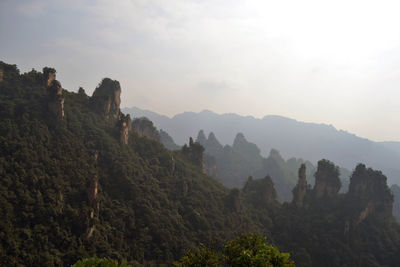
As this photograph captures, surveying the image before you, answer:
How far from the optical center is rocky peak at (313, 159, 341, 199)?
8719 centimetres

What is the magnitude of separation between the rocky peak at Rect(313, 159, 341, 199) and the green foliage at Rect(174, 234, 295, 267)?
→ 242 feet

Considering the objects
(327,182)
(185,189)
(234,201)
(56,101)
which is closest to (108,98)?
(56,101)

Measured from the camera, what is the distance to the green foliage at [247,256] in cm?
1867

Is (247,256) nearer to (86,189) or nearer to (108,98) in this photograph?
(86,189)

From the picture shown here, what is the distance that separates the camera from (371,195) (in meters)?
81.6

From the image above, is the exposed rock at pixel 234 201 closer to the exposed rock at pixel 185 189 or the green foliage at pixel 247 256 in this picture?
the exposed rock at pixel 185 189

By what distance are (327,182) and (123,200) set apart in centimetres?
6581

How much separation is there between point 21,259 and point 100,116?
153ft

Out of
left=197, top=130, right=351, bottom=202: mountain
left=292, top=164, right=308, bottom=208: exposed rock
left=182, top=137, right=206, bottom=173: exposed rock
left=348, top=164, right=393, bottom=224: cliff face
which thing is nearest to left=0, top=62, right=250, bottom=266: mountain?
left=182, top=137, right=206, bottom=173: exposed rock

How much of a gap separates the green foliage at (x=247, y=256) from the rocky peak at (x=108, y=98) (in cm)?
6300

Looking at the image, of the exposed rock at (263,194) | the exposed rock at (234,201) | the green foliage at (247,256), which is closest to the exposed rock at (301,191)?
the exposed rock at (263,194)

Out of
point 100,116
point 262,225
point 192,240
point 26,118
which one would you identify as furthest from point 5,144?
point 262,225

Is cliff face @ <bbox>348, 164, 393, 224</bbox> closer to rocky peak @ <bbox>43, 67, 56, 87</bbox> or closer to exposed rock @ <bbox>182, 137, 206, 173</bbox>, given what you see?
exposed rock @ <bbox>182, 137, 206, 173</bbox>

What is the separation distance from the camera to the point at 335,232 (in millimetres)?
72562
